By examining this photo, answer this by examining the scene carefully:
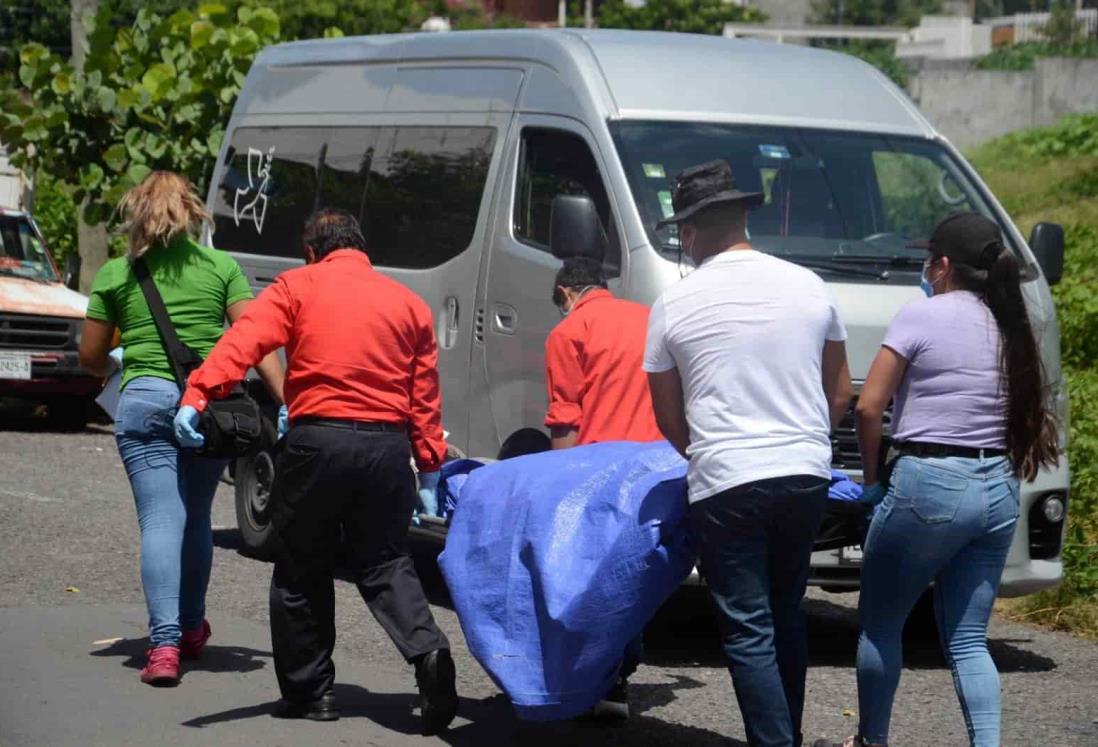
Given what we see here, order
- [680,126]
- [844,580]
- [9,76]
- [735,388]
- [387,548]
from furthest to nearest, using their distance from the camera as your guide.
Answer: [9,76], [680,126], [844,580], [387,548], [735,388]

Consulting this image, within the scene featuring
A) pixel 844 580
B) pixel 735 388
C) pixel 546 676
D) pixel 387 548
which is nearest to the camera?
pixel 735 388

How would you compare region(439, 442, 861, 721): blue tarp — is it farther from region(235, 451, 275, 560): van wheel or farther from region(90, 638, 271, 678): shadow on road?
region(235, 451, 275, 560): van wheel

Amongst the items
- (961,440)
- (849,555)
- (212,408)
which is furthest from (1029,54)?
(961,440)

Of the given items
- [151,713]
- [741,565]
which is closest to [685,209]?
[741,565]

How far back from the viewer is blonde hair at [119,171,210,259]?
272 inches

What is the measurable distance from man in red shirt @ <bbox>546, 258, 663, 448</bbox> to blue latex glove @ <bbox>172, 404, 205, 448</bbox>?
1.27m

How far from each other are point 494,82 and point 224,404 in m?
3.03

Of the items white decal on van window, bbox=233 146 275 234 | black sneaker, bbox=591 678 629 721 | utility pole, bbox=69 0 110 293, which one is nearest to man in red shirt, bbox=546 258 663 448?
black sneaker, bbox=591 678 629 721

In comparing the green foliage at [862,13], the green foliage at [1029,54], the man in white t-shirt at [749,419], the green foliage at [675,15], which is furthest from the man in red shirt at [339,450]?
the green foliage at [862,13]

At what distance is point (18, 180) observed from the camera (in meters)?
19.2

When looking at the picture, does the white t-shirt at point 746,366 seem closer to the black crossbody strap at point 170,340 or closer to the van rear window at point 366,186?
the black crossbody strap at point 170,340

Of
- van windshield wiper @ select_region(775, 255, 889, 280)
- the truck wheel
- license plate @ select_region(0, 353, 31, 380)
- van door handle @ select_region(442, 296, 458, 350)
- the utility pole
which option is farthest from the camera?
the utility pole

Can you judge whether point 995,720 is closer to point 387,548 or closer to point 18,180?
point 387,548

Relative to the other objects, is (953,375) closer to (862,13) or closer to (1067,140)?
(1067,140)
